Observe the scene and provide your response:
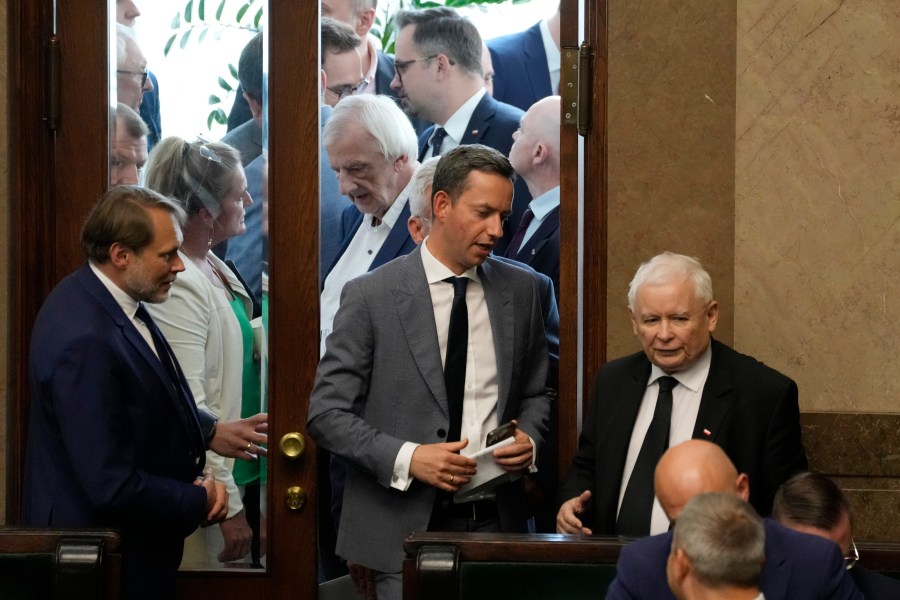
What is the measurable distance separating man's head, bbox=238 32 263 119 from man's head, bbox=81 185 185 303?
809 millimetres

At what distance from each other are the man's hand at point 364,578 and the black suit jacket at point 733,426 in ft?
2.14

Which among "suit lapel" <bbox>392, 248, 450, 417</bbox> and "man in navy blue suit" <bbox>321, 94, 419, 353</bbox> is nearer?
"suit lapel" <bbox>392, 248, 450, 417</bbox>

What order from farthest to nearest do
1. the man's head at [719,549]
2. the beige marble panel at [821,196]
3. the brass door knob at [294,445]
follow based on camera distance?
the brass door knob at [294,445], the beige marble panel at [821,196], the man's head at [719,549]

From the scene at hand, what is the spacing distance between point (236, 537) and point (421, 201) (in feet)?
4.30

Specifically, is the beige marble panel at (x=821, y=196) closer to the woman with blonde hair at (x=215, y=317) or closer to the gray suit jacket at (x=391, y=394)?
the gray suit jacket at (x=391, y=394)

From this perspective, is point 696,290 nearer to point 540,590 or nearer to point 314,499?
point 540,590

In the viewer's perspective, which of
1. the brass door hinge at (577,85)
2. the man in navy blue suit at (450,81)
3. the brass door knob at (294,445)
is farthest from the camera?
the man in navy blue suit at (450,81)

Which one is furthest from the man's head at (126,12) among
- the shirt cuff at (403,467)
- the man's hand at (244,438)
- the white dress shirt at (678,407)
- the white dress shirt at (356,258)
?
the white dress shirt at (678,407)

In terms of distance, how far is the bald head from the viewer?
2480 mm

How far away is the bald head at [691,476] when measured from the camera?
2.48 meters

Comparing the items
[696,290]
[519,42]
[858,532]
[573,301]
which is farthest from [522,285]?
[858,532]

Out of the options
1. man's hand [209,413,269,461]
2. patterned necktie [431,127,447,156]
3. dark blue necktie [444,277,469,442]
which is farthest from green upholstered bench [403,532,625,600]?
patterned necktie [431,127,447,156]

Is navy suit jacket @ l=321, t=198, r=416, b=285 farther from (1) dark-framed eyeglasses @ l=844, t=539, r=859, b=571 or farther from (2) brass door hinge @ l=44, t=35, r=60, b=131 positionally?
(1) dark-framed eyeglasses @ l=844, t=539, r=859, b=571

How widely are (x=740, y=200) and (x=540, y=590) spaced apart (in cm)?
155
